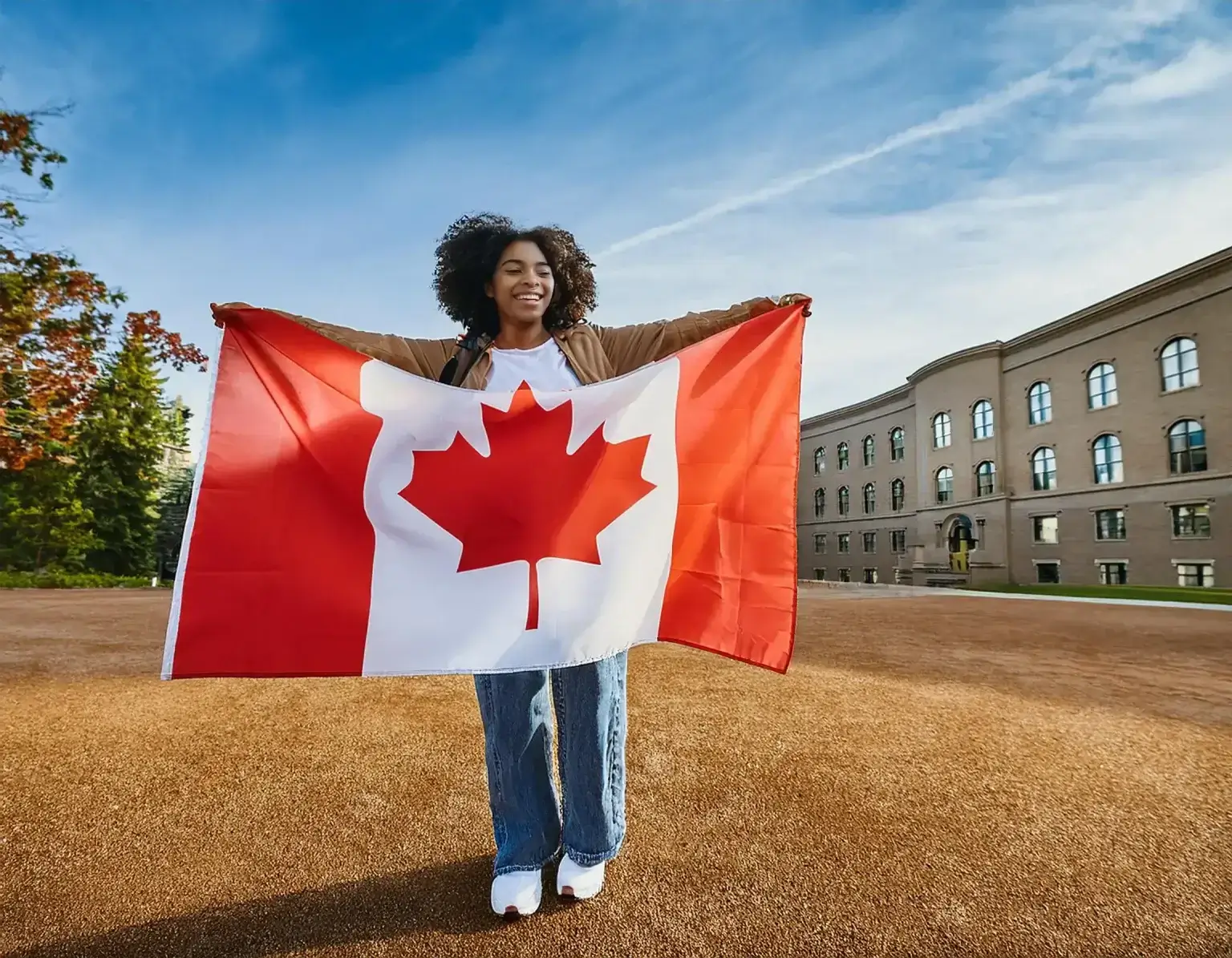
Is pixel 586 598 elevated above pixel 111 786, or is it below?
above

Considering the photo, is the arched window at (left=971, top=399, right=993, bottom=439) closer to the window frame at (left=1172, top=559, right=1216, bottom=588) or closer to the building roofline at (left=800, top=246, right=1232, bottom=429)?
the building roofline at (left=800, top=246, right=1232, bottom=429)

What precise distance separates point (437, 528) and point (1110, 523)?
2893 centimetres

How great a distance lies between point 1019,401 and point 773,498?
30801 millimetres

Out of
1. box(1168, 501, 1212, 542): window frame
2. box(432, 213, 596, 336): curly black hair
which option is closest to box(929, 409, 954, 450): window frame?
box(1168, 501, 1212, 542): window frame

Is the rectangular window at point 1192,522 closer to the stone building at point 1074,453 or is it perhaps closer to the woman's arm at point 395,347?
the stone building at point 1074,453

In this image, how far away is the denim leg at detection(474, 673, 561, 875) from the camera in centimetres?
204

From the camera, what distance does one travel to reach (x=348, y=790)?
113 inches

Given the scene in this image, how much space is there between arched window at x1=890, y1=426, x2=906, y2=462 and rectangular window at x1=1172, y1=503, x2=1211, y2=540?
45.5 ft

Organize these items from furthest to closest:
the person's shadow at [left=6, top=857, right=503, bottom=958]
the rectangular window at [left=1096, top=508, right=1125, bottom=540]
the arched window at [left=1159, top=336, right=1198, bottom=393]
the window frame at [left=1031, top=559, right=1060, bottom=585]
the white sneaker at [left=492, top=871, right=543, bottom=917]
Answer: the window frame at [left=1031, top=559, right=1060, bottom=585]
the rectangular window at [left=1096, top=508, right=1125, bottom=540]
the arched window at [left=1159, top=336, right=1198, bottom=393]
the white sneaker at [left=492, top=871, right=543, bottom=917]
the person's shadow at [left=6, top=857, right=503, bottom=958]

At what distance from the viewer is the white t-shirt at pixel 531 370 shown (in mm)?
2307

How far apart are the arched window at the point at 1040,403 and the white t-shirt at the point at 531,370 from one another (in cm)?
3055

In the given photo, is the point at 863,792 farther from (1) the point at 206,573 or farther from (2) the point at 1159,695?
(2) the point at 1159,695

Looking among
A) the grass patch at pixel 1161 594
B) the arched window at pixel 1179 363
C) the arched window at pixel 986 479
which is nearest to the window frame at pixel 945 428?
the arched window at pixel 986 479

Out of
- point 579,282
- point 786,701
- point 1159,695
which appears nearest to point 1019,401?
point 1159,695
